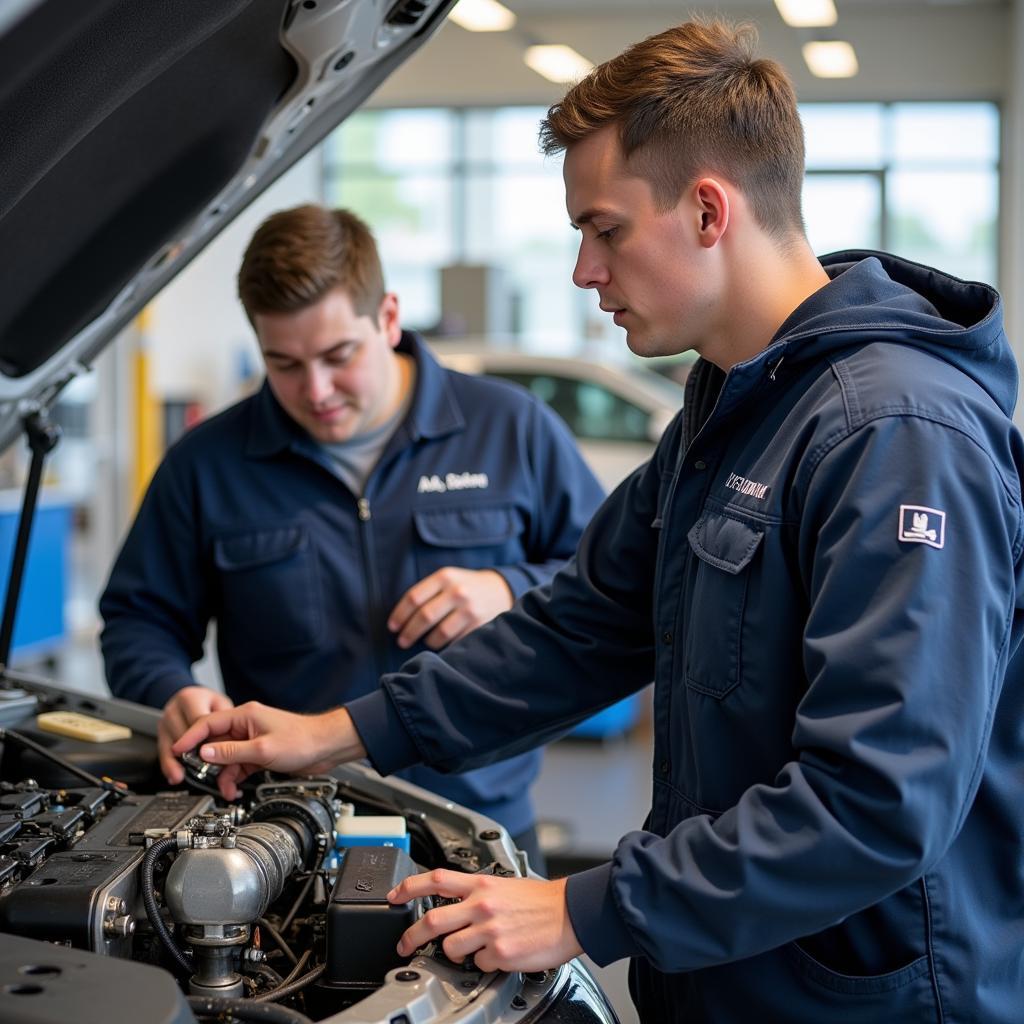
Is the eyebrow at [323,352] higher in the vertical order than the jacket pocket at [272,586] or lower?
higher

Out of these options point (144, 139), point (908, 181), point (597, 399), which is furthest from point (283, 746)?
point (908, 181)

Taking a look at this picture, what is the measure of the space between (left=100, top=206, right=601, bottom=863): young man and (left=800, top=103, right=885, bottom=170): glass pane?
32.0 ft

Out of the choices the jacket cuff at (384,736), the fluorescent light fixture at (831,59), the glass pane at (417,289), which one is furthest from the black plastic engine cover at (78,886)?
the glass pane at (417,289)

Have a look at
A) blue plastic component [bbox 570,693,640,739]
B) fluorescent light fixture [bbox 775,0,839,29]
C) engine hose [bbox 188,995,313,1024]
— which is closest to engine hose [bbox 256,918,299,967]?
engine hose [bbox 188,995,313,1024]

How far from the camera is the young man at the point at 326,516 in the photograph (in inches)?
83.6

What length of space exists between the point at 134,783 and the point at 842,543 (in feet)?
3.51

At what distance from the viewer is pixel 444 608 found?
2043 millimetres

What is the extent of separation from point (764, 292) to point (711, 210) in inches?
3.8

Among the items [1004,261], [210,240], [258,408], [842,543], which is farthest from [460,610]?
[1004,261]

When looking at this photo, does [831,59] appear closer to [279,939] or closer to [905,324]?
[905,324]

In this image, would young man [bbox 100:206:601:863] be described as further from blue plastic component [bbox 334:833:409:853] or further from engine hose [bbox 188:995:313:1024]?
engine hose [bbox 188:995:313:1024]

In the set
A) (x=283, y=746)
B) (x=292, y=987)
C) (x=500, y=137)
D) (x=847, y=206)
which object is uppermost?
(x=500, y=137)

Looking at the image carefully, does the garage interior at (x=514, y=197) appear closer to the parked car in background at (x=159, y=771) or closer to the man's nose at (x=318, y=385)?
the man's nose at (x=318, y=385)

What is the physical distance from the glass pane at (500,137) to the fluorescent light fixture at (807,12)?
2892mm
